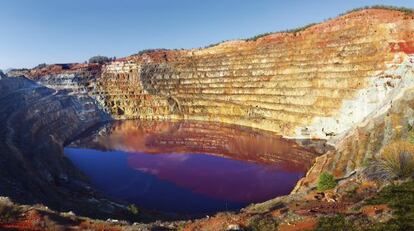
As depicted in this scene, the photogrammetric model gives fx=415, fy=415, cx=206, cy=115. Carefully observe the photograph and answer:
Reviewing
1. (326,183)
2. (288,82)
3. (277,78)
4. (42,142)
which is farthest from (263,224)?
(277,78)

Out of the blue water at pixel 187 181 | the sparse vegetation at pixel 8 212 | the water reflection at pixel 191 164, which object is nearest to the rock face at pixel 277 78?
the water reflection at pixel 191 164

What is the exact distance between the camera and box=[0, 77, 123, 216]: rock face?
38.1m

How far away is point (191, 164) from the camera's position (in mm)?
57719

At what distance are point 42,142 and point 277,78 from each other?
145 feet

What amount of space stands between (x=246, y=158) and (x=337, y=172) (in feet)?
65.8

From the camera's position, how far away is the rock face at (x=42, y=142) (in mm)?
38094

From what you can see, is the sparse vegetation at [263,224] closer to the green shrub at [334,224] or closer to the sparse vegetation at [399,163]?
the green shrub at [334,224]

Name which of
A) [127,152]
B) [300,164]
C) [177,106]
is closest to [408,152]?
[300,164]

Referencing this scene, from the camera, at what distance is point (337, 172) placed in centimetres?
4041

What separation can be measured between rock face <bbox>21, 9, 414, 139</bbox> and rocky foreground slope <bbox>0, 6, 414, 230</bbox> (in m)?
0.21

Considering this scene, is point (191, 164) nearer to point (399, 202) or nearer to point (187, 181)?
point (187, 181)

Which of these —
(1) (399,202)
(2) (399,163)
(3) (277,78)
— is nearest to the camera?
(1) (399,202)

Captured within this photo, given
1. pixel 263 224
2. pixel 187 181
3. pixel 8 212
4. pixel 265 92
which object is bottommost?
pixel 187 181

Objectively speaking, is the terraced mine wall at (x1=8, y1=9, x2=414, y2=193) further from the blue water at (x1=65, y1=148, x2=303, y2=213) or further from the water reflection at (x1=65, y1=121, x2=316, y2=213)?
the blue water at (x1=65, y1=148, x2=303, y2=213)
